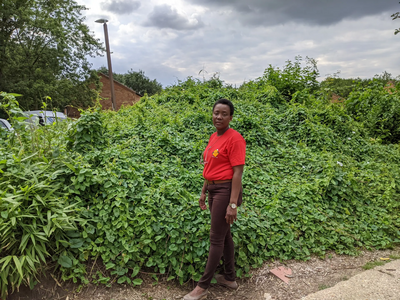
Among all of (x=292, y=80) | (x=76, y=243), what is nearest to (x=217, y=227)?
(x=76, y=243)

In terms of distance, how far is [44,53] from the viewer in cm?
1816

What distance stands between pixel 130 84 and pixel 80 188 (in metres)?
35.2

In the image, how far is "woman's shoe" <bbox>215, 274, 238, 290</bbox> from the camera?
289 cm

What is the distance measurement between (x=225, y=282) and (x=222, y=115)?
176 centimetres

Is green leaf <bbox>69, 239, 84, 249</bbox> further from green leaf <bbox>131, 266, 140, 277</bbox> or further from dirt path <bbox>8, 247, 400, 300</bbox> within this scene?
green leaf <bbox>131, 266, 140, 277</bbox>

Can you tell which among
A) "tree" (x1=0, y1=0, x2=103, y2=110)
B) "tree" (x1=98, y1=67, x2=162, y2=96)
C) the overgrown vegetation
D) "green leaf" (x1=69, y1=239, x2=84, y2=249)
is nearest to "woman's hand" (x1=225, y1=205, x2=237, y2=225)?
the overgrown vegetation

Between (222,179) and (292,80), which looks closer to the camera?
(222,179)

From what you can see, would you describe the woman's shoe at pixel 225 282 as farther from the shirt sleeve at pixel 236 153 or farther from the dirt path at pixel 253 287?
the shirt sleeve at pixel 236 153

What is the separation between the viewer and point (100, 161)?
3.59m

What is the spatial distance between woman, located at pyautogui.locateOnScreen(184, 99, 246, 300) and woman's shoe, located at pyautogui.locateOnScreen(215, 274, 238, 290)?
11.3 inches

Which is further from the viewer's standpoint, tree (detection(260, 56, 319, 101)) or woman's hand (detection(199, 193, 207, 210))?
tree (detection(260, 56, 319, 101))

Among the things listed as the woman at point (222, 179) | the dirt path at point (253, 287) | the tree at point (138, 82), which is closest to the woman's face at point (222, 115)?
the woman at point (222, 179)

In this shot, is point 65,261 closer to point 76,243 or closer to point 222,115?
point 76,243

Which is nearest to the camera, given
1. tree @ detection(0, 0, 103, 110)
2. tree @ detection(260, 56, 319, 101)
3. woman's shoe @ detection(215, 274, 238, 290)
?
woman's shoe @ detection(215, 274, 238, 290)
